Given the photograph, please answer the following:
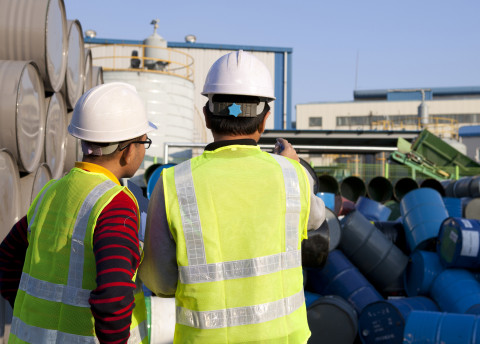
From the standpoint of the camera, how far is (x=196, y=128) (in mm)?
→ 20016

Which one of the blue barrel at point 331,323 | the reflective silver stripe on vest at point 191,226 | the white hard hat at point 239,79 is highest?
the white hard hat at point 239,79

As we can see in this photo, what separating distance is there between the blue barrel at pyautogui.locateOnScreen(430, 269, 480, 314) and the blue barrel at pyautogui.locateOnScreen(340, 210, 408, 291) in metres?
0.54

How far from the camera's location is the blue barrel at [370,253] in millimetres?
5703

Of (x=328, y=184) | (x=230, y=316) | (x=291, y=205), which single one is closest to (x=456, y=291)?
(x=291, y=205)

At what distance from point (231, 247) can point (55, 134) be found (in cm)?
402

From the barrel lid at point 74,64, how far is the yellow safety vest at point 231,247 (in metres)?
4.33

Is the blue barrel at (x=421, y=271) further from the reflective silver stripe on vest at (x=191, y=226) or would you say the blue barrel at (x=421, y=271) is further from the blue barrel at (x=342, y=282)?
the reflective silver stripe on vest at (x=191, y=226)

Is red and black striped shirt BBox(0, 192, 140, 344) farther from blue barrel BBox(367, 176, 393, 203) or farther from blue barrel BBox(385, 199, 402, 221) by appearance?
blue barrel BBox(367, 176, 393, 203)

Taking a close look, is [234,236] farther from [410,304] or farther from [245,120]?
[410,304]

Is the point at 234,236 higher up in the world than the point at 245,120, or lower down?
lower down

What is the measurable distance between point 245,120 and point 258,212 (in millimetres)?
316

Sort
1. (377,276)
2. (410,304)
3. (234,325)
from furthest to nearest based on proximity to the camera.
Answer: (377,276) → (410,304) → (234,325)

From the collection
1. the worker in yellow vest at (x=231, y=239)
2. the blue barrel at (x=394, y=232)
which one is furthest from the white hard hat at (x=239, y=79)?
the blue barrel at (x=394, y=232)

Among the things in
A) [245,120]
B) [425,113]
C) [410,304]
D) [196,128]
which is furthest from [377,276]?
[425,113]
